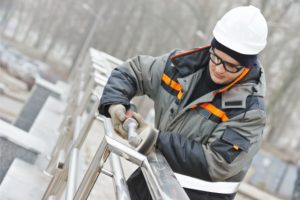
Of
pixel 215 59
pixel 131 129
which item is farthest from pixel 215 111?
pixel 131 129

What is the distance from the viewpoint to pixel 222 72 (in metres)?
3.02

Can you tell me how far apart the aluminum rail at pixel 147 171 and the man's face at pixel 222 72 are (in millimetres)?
541

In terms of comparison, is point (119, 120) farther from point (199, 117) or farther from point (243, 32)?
point (243, 32)

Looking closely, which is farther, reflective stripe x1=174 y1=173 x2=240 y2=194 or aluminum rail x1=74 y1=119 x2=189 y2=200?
reflective stripe x1=174 y1=173 x2=240 y2=194

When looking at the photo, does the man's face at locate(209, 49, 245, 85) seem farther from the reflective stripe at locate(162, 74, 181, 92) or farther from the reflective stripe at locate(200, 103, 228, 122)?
the reflective stripe at locate(162, 74, 181, 92)

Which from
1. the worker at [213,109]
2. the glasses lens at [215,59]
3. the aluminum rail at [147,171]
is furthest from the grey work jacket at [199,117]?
the aluminum rail at [147,171]

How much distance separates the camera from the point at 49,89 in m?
10.9

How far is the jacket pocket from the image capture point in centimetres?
288

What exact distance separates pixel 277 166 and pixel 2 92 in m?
12.5

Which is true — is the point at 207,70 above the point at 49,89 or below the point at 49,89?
above

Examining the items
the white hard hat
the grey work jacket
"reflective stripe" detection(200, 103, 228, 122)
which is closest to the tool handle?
the grey work jacket

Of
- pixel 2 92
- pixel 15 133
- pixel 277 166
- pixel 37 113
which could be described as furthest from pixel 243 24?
pixel 277 166

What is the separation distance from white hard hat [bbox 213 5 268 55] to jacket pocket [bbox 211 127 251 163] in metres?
0.40

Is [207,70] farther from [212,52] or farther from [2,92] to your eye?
[2,92]
